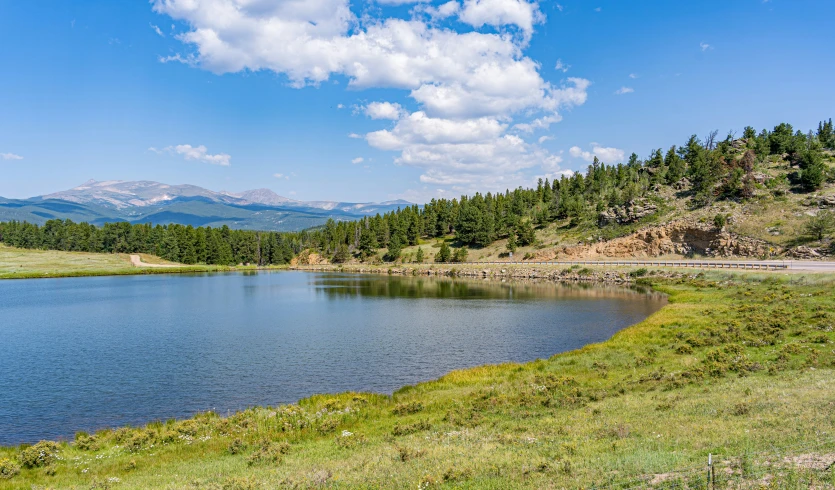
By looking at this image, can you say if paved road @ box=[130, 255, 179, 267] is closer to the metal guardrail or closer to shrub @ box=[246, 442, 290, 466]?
the metal guardrail

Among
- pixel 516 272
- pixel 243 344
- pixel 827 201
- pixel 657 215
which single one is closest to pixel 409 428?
pixel 243 344

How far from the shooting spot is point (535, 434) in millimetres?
16500

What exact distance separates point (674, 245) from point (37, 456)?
374 ft

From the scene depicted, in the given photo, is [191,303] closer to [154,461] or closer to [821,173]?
[154,461]

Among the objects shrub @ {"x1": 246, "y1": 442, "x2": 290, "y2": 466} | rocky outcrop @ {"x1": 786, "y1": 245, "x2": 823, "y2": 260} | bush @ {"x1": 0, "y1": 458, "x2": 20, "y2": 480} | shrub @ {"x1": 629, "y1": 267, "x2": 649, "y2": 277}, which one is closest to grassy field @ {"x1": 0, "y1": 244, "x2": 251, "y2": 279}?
shrub @ {"x1": 629, "y1": 267, "x2": 649, "y2": 277}

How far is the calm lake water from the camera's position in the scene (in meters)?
26.9

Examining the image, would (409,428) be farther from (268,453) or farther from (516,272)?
(516,272)

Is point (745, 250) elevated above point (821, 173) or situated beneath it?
situated beneath

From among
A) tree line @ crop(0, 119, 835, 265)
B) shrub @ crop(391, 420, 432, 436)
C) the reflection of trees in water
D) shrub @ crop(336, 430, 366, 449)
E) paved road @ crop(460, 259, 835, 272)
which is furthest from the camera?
tree line @ crop(0, 119, 835, 265)

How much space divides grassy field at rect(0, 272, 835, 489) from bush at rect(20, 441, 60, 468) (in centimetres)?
4

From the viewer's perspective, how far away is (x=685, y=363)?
1022 inches

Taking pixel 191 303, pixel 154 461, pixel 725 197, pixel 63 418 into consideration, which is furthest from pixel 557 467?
pixel 725 197

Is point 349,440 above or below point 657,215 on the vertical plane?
below

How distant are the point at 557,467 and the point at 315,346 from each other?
3046 cm
